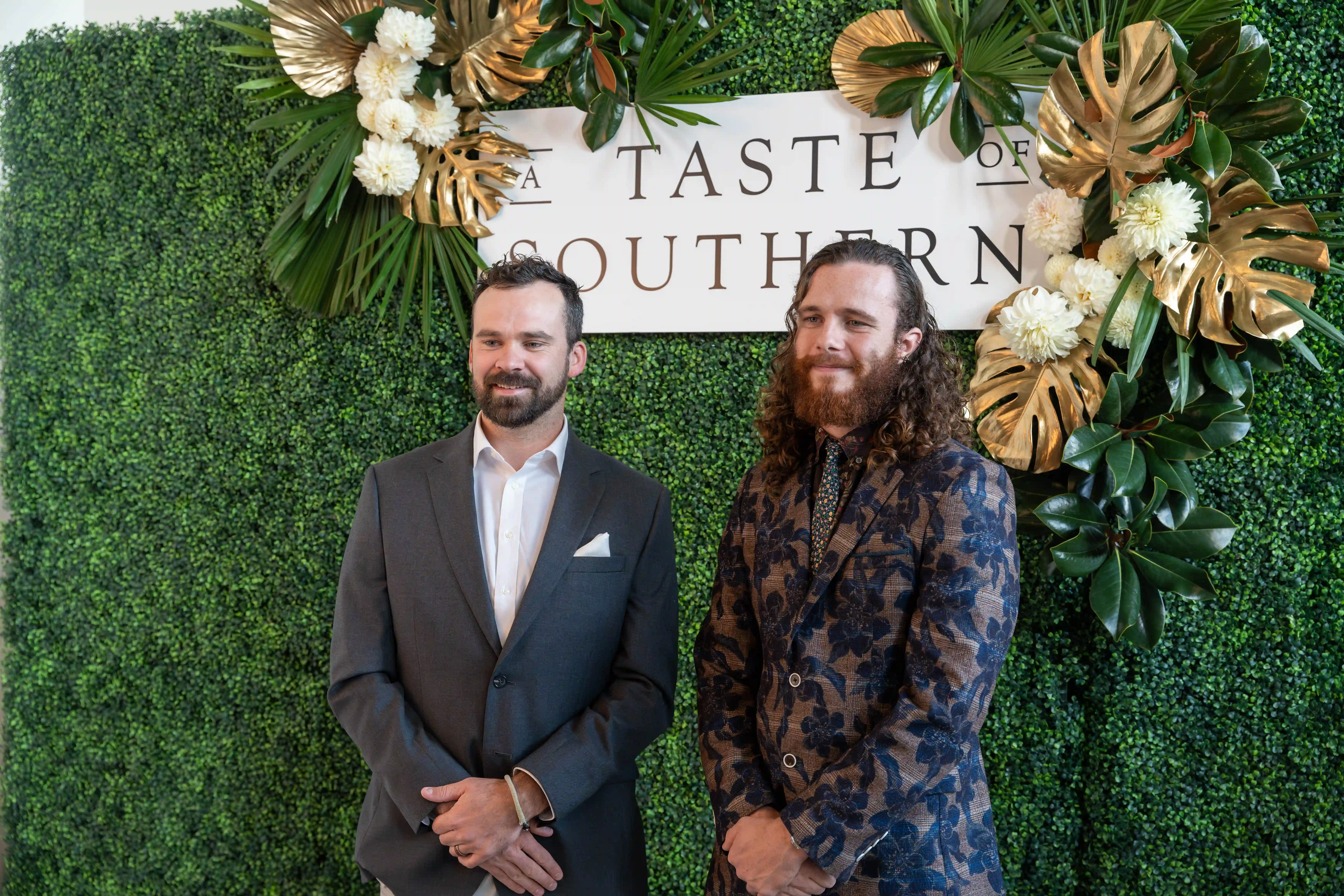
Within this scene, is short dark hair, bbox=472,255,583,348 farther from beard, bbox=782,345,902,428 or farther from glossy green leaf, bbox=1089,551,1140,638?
glossy green leaf, bbox=1089,551,1140,638

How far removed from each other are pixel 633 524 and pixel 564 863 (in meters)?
0.62

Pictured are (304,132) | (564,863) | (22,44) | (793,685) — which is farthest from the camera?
(22,44)

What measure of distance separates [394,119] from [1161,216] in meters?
1.91

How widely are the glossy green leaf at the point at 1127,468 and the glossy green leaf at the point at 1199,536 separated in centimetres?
12

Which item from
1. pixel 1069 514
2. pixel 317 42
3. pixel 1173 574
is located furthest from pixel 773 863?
pixel 317 42

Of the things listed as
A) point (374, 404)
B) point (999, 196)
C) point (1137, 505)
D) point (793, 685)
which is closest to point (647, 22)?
point (999, 196)

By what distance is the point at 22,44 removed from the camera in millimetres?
3088

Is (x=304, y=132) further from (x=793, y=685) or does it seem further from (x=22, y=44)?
(x=793, y=685)

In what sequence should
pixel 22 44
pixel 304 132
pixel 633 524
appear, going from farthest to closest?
1. pixel 22 44
2. pixel 304 132
3. pixel 633 524

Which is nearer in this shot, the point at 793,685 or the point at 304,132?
the point at 793,685

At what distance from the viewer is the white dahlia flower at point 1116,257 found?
224 centimetres

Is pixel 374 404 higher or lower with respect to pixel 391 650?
higher

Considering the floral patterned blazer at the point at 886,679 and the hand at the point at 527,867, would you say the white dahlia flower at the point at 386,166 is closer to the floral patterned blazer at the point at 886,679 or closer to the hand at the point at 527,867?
the floral patterned blazer at the point at 886,679

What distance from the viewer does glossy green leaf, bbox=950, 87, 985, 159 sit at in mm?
2420
